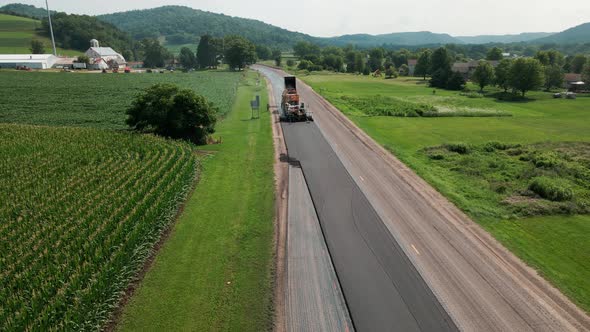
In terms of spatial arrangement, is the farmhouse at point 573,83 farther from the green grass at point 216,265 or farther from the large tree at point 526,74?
the green grass at point 216,265

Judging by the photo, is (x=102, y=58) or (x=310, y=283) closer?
(x=310, y=283)

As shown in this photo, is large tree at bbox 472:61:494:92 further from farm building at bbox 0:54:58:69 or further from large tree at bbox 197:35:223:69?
farm building at bbox 0:54:58:69

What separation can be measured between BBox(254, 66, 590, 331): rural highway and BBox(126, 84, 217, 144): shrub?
14138 millimetres

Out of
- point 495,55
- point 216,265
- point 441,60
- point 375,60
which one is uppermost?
point 375,60

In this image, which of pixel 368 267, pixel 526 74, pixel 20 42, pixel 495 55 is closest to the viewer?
pixel 368 267

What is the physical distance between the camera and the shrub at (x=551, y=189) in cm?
2461

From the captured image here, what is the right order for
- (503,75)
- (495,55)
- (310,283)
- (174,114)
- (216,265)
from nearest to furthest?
(310,283) < (216,265) < (174,114) < (503,75) < (495,55)

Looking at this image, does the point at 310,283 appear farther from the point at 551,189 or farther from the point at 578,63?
the point at 578,63

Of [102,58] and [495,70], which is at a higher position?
[102,58]

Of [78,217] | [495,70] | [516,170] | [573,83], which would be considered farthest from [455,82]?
[78,217]

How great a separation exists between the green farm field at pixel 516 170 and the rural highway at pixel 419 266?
1.44 m

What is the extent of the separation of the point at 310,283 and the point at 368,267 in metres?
2.91

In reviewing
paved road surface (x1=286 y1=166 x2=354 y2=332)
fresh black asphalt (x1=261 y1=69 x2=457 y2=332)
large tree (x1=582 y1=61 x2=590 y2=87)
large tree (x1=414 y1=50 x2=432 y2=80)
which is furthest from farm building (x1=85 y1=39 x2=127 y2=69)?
large tree (x1=582 y1=61 x2=590 y2=87)

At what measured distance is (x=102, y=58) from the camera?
14950 cm
